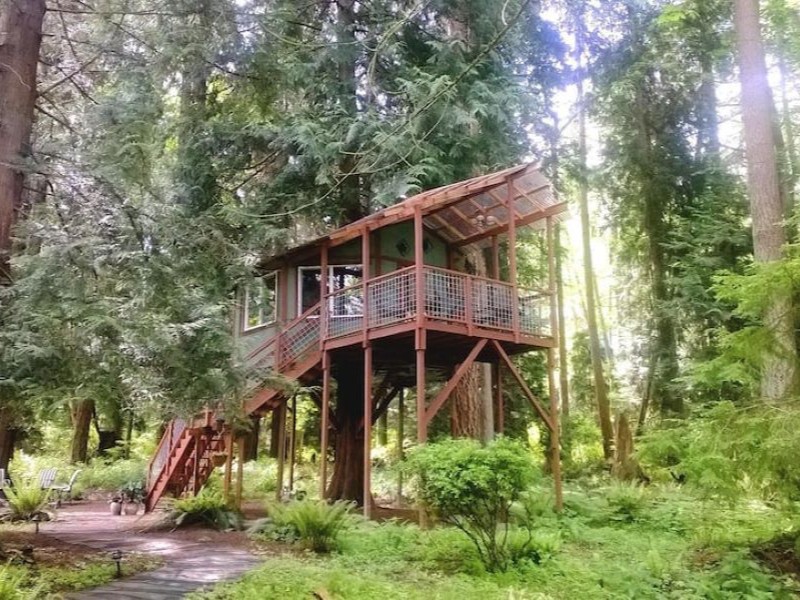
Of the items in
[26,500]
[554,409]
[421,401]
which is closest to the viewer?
[26,500]

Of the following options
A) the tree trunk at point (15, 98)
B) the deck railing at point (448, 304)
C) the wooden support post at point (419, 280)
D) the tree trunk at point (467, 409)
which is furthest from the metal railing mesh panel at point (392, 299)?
the tree trunk at point (15, 98)

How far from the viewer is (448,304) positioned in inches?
453

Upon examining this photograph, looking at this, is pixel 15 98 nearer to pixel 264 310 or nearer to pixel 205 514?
pixel 205 514

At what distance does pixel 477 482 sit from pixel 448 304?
482 centimetres

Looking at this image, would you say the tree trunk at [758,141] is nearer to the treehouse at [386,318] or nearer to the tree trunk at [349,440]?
the treehouse at [386,318]

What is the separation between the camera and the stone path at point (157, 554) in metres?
6.41

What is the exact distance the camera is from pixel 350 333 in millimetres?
12141

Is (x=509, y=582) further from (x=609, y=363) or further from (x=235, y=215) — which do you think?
(x=609, y=363)

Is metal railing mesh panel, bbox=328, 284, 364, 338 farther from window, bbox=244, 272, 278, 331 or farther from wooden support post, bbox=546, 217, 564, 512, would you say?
wooden support post, bbox=546, 217, 564, 512

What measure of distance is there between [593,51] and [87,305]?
14169 millimetres

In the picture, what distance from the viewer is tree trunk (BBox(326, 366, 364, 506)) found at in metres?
14.2

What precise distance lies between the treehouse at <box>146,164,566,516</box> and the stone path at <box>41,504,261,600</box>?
2073 millimetres

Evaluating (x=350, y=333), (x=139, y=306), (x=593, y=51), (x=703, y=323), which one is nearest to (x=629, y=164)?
(x=593, y=51)

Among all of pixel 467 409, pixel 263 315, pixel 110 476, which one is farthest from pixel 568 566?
pixel 110 476
